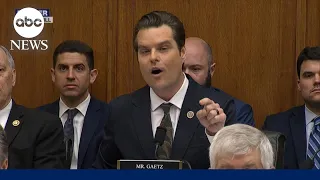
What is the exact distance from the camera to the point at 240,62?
476 cm

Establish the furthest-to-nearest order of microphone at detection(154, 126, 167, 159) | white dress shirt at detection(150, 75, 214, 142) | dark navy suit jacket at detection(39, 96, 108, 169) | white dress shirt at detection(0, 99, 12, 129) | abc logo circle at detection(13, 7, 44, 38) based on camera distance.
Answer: abc logo circle at detection(13, 7, 44, 38) < dark navy suit jacket at detection(39, 96, 108, 169) < white dress shirt at detection(0, 99, 12, 129) < white dress shirt at detection(150, 75, 214, 142) < microphone at detection(154, 126, 167, 159)

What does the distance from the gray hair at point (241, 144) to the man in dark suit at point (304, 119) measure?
51.9 inches

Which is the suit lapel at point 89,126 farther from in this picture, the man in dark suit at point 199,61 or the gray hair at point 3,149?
the gray hair at point 3,149

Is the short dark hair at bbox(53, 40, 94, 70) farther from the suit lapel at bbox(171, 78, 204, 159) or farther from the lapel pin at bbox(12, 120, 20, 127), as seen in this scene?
the suit lapel at bbox(171, 78, 204, 159)

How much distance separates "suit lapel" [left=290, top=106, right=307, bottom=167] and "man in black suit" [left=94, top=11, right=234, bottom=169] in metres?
0.77

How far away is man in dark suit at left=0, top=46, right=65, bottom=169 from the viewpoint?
3352 mm

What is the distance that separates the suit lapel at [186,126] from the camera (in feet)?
10.4

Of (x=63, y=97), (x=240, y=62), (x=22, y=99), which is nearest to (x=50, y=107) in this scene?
(x=63, y=97)

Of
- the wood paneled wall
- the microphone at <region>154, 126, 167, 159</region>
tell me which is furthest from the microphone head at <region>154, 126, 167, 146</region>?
the wood paneled wall

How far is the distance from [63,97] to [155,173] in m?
2.54

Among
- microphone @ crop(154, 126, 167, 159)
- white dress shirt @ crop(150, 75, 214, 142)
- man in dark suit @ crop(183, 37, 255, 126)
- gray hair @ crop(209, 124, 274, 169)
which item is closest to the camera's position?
gray hair @ crop(209, 124, 274, 169)

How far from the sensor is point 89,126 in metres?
4.31

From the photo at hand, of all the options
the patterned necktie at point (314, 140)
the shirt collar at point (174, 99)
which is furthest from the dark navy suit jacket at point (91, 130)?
the patterned necktie at point (314, 140)

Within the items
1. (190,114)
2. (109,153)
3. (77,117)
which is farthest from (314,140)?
(77,117)
